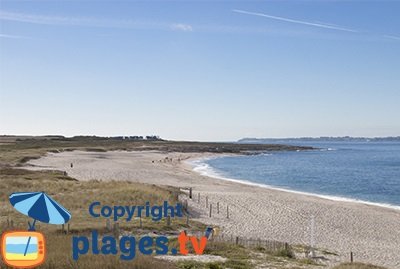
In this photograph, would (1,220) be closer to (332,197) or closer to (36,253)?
(36,253)

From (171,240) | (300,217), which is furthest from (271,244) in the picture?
(300,217)

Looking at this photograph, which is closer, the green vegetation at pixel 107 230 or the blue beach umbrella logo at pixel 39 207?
the blue beach umbrella logo at pixel 39 207

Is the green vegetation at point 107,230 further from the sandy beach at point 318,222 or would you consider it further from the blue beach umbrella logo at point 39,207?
the sandy beach at point 318,222

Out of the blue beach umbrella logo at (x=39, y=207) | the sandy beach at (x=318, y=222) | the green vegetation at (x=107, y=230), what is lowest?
the sandy beach at (x=318, y=222)

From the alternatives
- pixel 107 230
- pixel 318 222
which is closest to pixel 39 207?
pixel 107 230

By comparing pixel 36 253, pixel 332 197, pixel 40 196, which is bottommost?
pixel 332 197

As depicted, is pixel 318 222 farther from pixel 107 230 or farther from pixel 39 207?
pixel 39 207

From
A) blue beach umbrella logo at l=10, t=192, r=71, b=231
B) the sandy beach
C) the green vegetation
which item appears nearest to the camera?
blue beach umbrella logo at l=10, t=192, r=71, b=231

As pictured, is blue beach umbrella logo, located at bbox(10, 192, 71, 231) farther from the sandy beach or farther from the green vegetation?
the sandy beach

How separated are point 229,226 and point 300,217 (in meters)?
7.22

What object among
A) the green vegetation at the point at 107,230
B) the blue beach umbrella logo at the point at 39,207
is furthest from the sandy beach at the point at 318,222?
the blue beach umbrella logo at the point at 39,207

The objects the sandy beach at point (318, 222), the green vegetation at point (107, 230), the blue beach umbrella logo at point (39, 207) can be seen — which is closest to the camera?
the blue beach umbrella logo at point (39, 207)

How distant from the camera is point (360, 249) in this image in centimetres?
2173

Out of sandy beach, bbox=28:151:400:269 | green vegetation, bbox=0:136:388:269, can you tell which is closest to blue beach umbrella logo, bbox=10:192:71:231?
green vegetation, bbox=0:136:388:269
